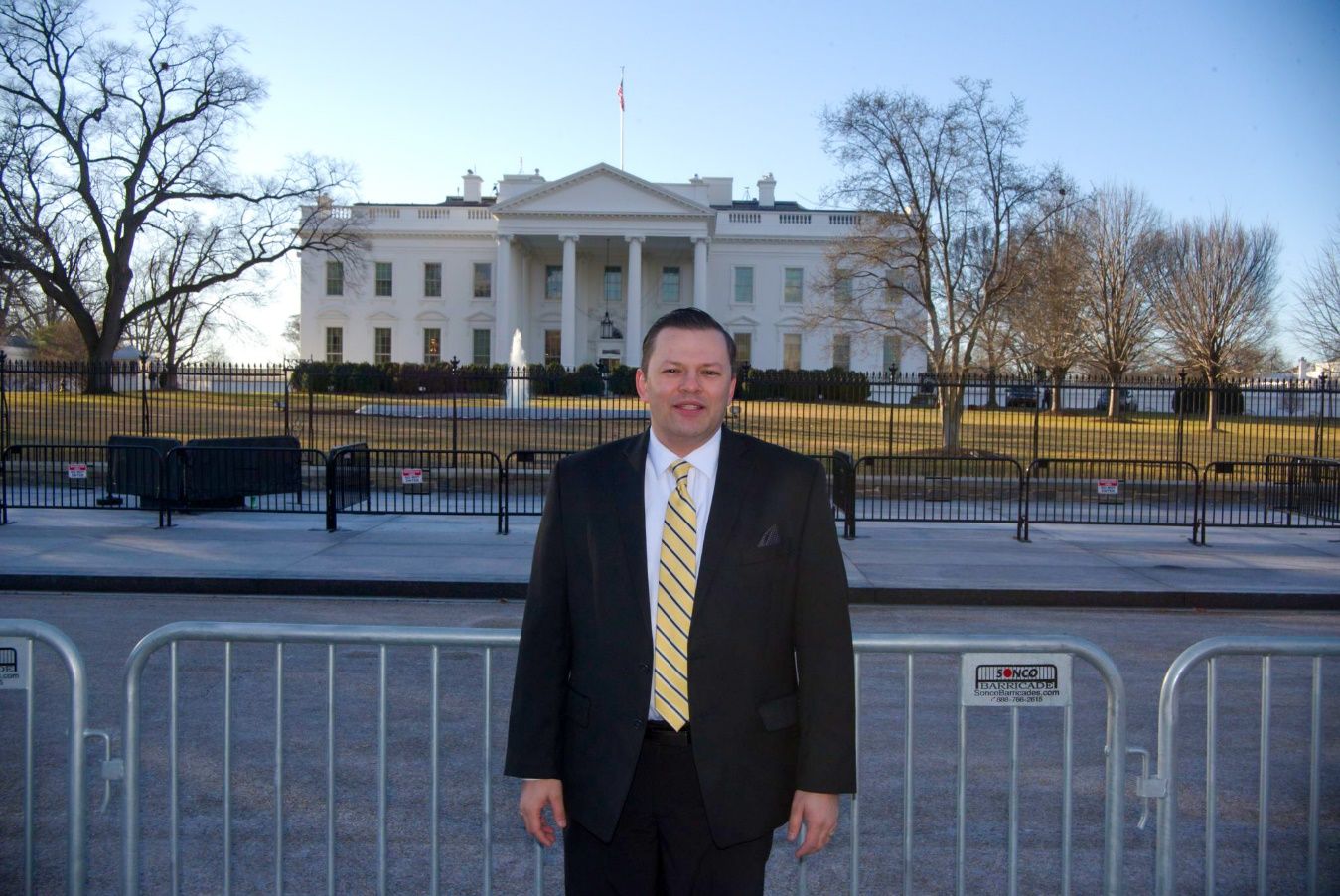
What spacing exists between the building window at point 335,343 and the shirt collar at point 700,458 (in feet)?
230

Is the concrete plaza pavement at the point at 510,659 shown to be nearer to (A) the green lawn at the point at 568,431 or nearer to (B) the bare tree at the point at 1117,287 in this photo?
(A) the green lawn at the point at 568,431

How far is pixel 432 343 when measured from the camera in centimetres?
6912

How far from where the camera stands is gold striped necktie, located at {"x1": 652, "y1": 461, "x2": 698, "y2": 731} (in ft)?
9.39

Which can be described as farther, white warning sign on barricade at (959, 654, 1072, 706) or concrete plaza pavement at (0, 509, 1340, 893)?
concrete plaza pavement at (0, 509, 1340, 893)

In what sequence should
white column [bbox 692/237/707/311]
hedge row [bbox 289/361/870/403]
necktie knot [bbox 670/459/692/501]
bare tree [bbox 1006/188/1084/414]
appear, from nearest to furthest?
1. necktie knot [bbox 670/459/692/501]
2. hedge row [bbox 289/361/870/403]
3. bare tree [bbox 1006/188/1084/414]
4. white column [bbox 692/237/707/311]

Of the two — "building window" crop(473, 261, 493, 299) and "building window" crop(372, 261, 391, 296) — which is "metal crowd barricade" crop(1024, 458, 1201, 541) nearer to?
"building window" crop(473, 261, 493, 299)

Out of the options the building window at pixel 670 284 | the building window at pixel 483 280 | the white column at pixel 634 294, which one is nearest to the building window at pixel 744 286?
the building window at pixel 670 284

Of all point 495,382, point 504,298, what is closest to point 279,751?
point 495,382

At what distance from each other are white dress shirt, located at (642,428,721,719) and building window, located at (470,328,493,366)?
6723cm

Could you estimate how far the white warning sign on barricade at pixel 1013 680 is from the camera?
3.73 m

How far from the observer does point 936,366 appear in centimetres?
2741

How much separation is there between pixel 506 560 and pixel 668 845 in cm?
1062

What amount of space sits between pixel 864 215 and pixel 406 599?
19594 millimetres

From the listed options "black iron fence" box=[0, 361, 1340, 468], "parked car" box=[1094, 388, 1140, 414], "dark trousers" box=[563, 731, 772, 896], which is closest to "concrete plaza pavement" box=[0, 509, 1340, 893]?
"dark trousers" box=[563, 731, 772, 896]
